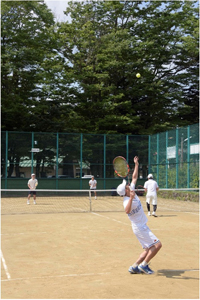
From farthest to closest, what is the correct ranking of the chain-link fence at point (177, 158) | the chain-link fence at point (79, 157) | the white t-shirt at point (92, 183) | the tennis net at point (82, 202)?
the chain-link fence at point (79, 157) → the white t-shirt at point (92, 183) → the chain-link fence at point (177, 158) → the tennis net at point (82, 202)

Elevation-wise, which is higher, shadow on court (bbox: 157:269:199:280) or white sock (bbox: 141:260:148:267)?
white sock (bbox: 141:260:148:267)

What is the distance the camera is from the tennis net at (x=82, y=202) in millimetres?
21344

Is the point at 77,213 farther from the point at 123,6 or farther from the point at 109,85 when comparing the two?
the point at 123,6

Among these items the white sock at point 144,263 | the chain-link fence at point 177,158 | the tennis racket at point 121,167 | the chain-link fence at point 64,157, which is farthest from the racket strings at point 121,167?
the chain-link fence at point 64,157

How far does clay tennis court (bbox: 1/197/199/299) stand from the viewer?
284 inches

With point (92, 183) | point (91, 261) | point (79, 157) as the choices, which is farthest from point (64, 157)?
point (91, 261)

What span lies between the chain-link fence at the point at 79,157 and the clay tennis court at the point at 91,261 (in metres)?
14.8

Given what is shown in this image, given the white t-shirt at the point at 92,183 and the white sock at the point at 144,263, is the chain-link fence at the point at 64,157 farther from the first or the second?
the white sock at the point at 144,263

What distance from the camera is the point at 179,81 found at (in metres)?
43.3

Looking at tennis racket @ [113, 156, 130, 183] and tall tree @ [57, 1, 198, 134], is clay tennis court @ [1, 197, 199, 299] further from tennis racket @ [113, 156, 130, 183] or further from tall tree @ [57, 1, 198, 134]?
tall tree @ [57, 1, 198, 134]

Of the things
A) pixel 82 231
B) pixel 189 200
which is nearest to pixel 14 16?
pixel 189 200

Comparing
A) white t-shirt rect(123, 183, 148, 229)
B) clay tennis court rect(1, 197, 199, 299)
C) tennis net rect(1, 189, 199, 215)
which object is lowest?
tennis net rect(1, 189, 199, 215)

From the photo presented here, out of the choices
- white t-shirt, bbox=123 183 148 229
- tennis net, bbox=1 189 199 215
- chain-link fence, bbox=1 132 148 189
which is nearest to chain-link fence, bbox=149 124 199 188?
tennis net, bbox=1 189 199 215

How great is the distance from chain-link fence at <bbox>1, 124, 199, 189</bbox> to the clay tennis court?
14754 mm
